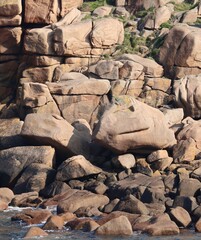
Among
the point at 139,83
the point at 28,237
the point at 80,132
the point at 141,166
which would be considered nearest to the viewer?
the point at 28,237

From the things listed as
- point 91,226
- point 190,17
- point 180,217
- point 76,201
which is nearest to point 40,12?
point 190,17

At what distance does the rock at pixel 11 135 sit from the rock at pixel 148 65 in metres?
7.73

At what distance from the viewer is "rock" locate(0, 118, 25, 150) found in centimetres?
4152

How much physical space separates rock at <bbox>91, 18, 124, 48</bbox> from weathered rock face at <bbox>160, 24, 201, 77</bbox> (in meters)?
3.23

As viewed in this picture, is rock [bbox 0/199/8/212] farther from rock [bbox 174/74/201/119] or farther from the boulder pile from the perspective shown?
rock [bbox 174/74/201/119]

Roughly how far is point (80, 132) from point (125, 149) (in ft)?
11.7

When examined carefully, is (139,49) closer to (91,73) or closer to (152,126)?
(91,73)

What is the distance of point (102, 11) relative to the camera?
54.0m

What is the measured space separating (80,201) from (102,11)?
23468 millimetres

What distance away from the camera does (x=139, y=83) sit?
4594 cm

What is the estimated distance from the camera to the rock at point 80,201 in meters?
32.9

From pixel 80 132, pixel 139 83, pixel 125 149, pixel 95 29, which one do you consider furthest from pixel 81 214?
pixel 95 29

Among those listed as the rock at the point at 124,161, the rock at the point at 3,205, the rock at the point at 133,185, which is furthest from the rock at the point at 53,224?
the rock at the point at 124,161

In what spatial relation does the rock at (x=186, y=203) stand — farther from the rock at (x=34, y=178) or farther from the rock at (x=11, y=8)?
the rock at (x=11, y=8)
